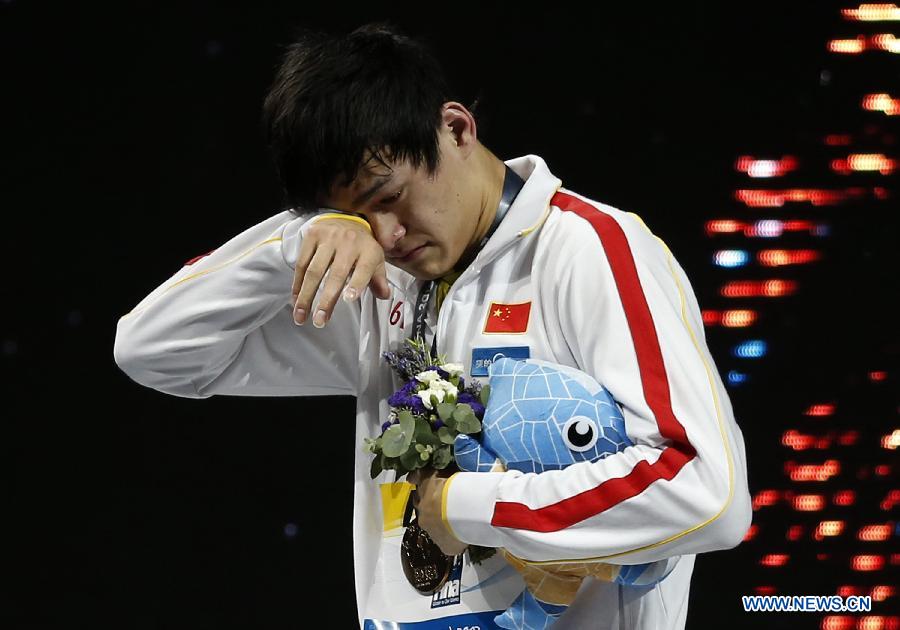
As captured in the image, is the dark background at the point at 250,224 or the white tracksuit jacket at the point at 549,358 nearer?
the white tracksuit jacket at the point at 549,358

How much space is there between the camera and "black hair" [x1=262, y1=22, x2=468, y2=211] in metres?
1.83

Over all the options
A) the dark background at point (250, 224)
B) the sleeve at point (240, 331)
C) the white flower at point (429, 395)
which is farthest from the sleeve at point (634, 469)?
the dark background at point (250, 224)

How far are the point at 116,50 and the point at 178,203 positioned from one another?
40 cm

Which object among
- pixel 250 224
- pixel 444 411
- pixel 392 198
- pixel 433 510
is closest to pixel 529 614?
pixel 433 510

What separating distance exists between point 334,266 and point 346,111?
24 centimetres

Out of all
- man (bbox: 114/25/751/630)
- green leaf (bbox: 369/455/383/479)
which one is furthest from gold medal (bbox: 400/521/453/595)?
green leaf (bbox: 369/455/383/479)

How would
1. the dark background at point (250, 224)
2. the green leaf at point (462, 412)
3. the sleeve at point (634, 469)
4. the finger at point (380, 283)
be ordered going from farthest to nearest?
1. the dark background at point (250, 224)
2. the finger at point (380, 283)
3. the green leaf at point (462, 412)
4. the sleeve at point (634, 469)

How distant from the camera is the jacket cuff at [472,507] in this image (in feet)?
5.32

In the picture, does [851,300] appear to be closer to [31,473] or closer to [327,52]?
[327,52]

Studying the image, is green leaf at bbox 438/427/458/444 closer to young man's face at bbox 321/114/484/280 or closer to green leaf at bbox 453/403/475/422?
green leaf at bbox 453/403/475/422

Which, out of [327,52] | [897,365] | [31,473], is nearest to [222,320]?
[327,52]

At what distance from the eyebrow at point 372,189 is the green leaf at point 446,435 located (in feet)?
1.22

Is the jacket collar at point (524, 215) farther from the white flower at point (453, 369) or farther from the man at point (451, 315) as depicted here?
the white flower at point (453, 369)

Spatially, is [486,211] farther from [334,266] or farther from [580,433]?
[580,433]
